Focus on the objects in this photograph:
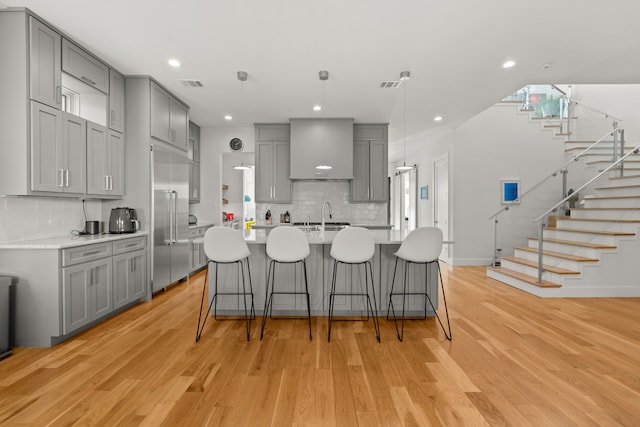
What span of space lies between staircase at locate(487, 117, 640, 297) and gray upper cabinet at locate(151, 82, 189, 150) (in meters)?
5.68

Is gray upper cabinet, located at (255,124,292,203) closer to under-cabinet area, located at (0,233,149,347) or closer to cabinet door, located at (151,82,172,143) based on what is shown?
cabinet door, located at (151,82,172,143)

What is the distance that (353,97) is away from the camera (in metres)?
5.04

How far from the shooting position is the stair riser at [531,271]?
15.7 ft

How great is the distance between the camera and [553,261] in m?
5.23

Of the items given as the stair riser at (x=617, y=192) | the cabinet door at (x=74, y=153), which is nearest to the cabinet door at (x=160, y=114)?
the cabinet door at (x=74, y=153)

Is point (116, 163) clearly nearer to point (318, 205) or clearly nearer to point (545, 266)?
point (318, 205)

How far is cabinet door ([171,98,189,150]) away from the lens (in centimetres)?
511

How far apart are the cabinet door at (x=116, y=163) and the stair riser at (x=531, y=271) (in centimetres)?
602

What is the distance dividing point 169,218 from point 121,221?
33.2 inches

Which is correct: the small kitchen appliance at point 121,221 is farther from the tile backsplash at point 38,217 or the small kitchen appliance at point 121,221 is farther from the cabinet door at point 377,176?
the cabinet door at point 377,176

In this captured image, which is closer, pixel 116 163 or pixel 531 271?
pixel 116 163

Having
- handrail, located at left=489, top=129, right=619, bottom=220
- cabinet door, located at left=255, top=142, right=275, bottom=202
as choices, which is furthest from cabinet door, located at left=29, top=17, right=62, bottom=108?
handrail, located at left=489, top=129, right=619, bottom=220

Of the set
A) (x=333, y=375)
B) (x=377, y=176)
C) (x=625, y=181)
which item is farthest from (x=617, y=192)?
(x=333, y=375)

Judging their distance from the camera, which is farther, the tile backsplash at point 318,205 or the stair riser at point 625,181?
the tile backsplash at point 318,205
